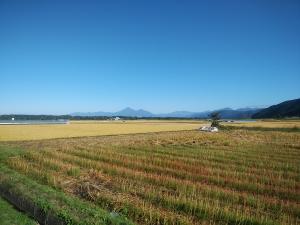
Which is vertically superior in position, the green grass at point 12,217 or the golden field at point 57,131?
the golden field at point 57,131

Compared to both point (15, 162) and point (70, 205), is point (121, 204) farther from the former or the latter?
point (15, 162)

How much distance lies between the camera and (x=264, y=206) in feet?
37.0

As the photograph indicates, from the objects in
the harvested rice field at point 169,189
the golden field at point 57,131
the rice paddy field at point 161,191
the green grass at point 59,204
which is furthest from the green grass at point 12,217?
the golden field at point 57,131

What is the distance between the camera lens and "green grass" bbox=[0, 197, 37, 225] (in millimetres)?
9938

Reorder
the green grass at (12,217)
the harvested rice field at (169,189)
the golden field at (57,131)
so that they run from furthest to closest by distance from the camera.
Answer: the golden field at (57,131) < the harvested rice field at (169,189) < the green grass at (12,217)

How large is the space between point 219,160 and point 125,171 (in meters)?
7.64

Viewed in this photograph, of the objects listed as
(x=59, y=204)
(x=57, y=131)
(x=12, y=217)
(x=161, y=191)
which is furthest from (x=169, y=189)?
(x=57, y=131)

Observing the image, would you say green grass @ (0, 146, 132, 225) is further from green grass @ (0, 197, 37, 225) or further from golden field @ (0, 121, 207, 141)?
golden field @ (0, 121, 207, 141)

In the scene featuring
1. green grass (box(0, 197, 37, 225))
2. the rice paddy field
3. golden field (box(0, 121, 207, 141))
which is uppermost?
golden field (box(0, 121, 207, 141))

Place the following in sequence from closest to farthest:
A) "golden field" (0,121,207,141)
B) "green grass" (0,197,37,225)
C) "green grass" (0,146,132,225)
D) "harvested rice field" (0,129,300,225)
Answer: "green grass" (0,146,132,225)
"green grass" (0,197,37,225)
"harvested rice field" (0,129,300,225)
"golden field" (0,121,207,141)

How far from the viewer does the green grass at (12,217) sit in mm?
9938

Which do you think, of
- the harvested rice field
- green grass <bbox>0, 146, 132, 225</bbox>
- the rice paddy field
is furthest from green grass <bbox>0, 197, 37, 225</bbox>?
the harvested rice field

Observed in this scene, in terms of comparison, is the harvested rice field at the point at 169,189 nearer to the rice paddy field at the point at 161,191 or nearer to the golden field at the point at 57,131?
the rice paddy field at the point at 161,191

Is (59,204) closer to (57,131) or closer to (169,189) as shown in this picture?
(169,189)
